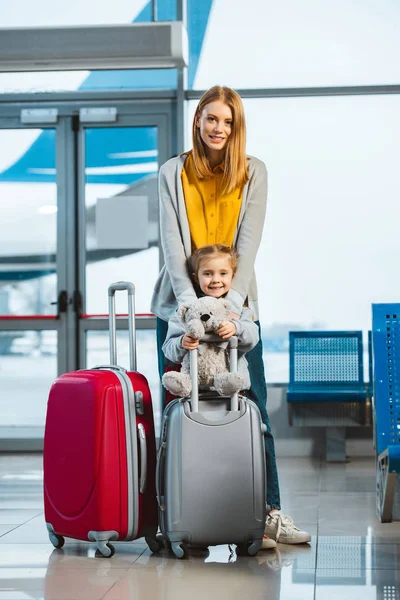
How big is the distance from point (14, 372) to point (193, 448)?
400cm

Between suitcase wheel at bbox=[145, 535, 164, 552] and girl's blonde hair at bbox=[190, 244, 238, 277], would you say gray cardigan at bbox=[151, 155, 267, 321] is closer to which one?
girl's blonde hair at bbox=[190, 244, 238, 277]

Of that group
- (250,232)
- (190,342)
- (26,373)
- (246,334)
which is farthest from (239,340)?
(26,373)

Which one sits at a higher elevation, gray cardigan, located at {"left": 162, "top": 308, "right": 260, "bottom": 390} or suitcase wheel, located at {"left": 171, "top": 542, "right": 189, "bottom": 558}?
gray cardigan, located at {"left": 162, "top": 308, "right": 260, "bottom": 390}

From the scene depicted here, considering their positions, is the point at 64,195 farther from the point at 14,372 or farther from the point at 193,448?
the point at 193,448

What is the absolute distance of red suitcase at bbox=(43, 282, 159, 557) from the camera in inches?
109

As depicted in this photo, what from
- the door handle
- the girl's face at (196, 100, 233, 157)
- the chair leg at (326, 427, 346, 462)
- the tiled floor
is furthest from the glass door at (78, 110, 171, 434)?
the girl's face at (196, 100, 233, 157)

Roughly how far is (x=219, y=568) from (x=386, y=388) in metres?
0.94

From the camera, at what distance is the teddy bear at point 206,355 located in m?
2.66

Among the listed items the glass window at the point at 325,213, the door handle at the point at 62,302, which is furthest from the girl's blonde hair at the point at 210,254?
the door handle at the point at 62,302

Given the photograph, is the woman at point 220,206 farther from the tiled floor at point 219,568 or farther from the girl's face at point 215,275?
the tiled floor at point 219,568

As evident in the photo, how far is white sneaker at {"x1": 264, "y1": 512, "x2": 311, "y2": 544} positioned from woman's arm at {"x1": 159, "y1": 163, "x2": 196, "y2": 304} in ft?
2.57

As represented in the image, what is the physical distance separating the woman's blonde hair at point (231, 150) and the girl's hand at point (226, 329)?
49cm

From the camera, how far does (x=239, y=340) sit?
277cm

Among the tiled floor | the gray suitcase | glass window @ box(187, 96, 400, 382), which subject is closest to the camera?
the tiled floor
